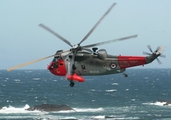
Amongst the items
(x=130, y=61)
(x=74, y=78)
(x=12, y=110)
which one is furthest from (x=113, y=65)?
(x=12, y=110)

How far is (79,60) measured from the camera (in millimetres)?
46750

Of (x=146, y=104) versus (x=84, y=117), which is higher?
(x=146, y=104)

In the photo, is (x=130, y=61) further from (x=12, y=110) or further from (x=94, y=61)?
(x=12, y=110)

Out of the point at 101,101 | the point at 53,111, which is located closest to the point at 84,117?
the point at 53,111

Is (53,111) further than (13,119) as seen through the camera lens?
Yes

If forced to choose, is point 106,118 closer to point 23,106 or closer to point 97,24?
point 23,106

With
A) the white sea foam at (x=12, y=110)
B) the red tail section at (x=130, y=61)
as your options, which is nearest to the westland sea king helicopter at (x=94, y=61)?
the red tail section at (x=130, y=61)

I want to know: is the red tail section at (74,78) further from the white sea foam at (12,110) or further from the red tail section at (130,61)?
the white sea foam at (12,110)

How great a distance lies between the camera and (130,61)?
154 feet

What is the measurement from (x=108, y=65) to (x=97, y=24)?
438 cm

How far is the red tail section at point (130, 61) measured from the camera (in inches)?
1837

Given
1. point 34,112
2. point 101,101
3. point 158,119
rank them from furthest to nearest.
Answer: point 101,101 < point 34,112 < point 158,119

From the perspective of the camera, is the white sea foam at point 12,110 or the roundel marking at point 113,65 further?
the white sea foam at point 12,110

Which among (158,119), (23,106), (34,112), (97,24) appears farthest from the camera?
(23,106)
